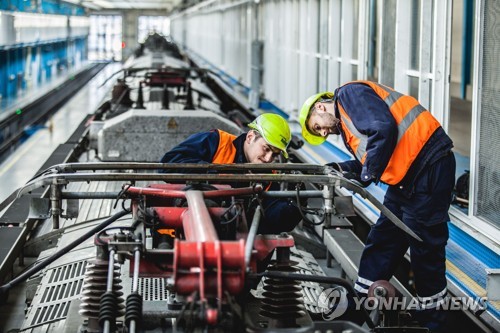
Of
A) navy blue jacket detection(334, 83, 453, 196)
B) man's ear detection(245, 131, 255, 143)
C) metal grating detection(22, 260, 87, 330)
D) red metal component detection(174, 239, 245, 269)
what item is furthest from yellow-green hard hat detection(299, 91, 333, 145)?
red metal component detection(174, 239, 245, 269)

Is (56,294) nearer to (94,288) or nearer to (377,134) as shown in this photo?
(94,288)

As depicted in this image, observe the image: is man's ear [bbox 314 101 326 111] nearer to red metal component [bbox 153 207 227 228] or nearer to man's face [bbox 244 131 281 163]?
man's face [bbox 244 131 281 163]

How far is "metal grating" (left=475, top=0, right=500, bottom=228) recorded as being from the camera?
16.7 feet

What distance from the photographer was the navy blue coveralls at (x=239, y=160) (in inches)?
166

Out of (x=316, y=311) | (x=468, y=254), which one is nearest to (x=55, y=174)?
(x=316, y=311)

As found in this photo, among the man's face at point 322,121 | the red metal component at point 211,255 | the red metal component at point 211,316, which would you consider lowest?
the red metal component at point 211,316

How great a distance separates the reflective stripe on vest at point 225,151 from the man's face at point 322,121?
484 millimetres

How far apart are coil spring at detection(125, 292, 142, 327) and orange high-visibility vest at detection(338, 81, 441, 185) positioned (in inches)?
75.8

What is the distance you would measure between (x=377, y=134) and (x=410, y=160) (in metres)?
0.34

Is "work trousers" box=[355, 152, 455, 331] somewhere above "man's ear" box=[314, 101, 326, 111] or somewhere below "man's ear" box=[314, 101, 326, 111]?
below

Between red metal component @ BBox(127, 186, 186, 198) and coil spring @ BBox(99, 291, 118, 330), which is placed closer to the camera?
coil spring @ BBox(99, 291, 118, 330)

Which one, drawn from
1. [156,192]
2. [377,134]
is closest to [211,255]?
[156,192]

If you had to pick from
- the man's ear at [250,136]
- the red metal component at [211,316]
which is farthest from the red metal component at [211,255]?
the man's ear at [250,136]

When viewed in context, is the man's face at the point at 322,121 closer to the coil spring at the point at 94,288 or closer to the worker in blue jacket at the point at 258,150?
the worker in blue jacket at the point at 258,150
